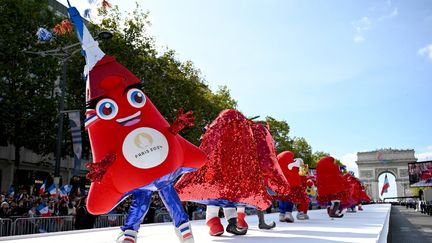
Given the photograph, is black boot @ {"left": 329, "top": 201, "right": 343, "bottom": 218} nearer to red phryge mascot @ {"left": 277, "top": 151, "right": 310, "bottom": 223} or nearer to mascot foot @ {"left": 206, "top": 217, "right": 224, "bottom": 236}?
red phryge mascot @ {"left": 277, "top": 151, "right": 310, "bottom": 223}

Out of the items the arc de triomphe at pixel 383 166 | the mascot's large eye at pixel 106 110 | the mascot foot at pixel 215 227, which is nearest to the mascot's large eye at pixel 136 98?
the mascot's large eye at pixel 106 110

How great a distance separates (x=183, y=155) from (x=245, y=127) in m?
2.01

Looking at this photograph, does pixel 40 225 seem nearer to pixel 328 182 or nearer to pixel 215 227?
pixel 215 227

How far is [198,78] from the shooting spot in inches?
1092

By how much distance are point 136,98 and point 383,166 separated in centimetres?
9064

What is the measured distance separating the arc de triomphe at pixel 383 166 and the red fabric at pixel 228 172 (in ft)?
274

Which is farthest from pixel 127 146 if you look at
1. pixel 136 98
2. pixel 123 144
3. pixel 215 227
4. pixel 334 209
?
pixel 334 209

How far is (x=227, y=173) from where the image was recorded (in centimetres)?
645

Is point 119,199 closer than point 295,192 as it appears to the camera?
Yes

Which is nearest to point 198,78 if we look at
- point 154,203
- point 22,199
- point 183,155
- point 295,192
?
point 154,203

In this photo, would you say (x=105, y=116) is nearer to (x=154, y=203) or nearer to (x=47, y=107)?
(x=154, y=203)

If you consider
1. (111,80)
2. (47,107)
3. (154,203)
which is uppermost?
(47,107)

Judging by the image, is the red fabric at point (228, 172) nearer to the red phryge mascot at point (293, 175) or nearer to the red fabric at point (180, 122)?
the red fabric at point (180, 122)

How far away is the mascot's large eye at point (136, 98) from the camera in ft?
16.1
